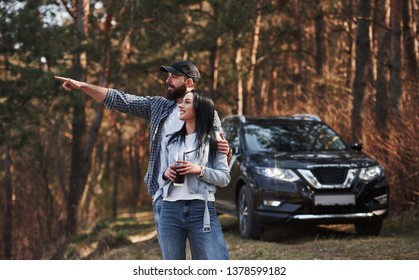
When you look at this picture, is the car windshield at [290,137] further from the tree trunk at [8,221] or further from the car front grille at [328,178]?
the tree trunk at [8,221]

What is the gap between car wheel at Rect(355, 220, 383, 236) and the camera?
10617 mm

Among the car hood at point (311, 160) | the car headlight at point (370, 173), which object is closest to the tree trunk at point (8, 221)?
the car hood at point (311, 160)

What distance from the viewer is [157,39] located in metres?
22.1

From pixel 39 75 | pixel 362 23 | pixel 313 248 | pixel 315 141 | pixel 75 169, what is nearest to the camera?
pixel 313 248

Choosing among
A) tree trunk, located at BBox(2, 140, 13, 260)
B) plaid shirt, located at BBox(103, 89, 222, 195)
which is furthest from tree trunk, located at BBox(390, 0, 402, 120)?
tree trunk, located at BBox(2, 140, 13, 260)

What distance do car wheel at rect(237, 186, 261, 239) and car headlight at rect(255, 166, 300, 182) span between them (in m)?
0.38

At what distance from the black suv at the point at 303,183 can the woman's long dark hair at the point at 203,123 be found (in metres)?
5.35

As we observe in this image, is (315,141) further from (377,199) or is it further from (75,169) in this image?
(75,169)

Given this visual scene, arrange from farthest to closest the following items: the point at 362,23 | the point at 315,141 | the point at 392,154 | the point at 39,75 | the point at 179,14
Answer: the point at 179,14, the point at 39,75, the point at 362,23, the point at 392,154, the point at 315,141

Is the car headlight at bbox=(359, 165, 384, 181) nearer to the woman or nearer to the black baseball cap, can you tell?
the black baseball cap

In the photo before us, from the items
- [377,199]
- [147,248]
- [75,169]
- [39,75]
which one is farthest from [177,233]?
[75,169]

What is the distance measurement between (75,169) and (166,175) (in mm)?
17686

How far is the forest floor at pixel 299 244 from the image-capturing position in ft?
30.2

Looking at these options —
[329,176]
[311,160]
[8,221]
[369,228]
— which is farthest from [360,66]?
[8,221]
